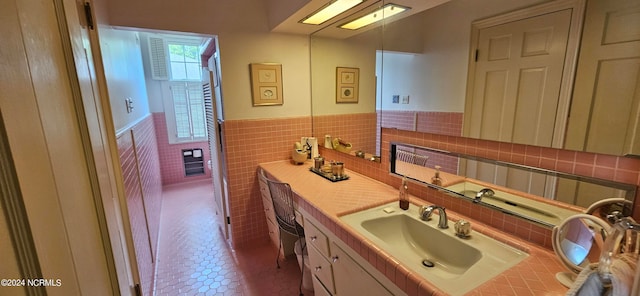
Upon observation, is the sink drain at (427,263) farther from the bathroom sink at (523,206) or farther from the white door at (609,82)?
the white door at (609,82)

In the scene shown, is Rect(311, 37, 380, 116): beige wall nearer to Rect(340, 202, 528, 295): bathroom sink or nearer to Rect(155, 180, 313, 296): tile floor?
Rect(340, 202, 528, 295): bathroom sink

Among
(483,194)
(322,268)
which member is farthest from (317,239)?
(483,194)

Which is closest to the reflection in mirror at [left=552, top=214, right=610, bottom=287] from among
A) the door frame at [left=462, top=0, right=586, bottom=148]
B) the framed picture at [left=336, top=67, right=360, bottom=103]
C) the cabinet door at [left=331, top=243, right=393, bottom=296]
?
the door frame at [left=462, top=0, right=586, bottom=148]

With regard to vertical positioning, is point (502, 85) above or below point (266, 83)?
below

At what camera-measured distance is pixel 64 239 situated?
48 centimetres

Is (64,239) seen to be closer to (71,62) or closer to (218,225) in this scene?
(71,62)

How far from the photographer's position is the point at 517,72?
1.02m

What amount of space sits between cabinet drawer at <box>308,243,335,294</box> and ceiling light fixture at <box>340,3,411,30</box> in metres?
1.49

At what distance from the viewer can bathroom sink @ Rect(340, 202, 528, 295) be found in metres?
0.87

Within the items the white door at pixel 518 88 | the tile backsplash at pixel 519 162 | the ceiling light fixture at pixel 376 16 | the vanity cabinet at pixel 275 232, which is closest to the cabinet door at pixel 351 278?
the tile backsplash at pixel 519 162

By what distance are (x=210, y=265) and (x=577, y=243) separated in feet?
7.88

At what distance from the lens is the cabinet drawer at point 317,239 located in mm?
1362

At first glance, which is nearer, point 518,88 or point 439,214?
point 518,88

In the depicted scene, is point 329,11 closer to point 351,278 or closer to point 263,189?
point 263,189
